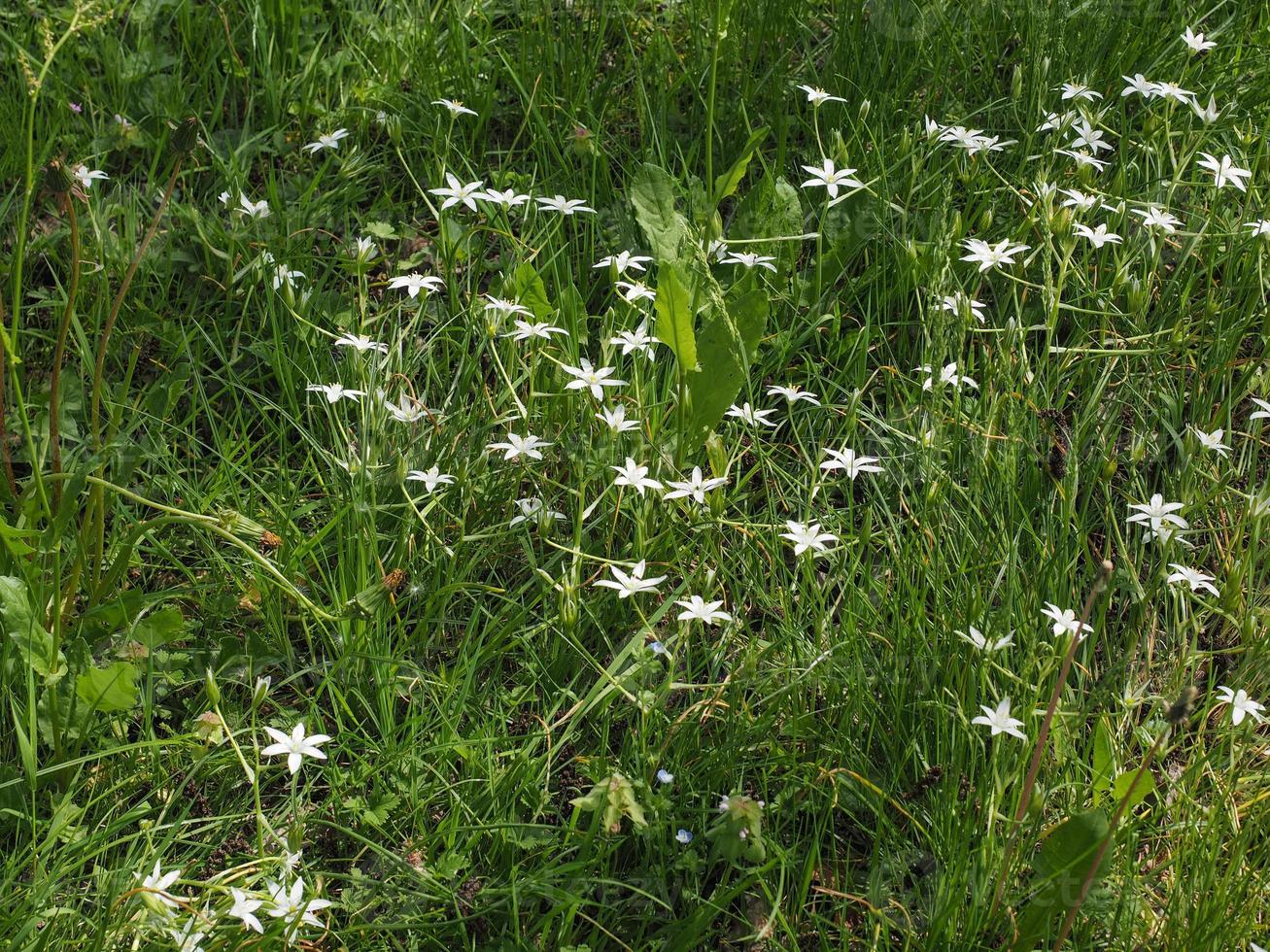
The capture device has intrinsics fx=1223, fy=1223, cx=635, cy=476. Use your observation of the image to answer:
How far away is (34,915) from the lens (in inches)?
65.8

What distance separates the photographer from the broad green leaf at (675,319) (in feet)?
7.76

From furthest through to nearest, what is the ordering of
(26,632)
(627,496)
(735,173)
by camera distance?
(735,173)
(627,496)
(26,632)

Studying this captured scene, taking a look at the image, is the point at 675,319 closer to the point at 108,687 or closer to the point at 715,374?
the point at 715,374

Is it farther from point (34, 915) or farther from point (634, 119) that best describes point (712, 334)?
point (34, 915)

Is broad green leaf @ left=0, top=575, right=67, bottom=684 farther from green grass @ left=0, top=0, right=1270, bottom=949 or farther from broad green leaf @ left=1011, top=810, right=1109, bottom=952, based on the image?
broad green leaf @ left=1011, top=810, right=1109, bottom=952

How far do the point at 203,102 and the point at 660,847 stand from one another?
2.49 m

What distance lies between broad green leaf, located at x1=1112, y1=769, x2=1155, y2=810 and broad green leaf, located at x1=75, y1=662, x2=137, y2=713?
151 centimetres

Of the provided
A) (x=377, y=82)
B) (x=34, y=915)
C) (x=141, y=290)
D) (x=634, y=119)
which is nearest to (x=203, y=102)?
(x=377, y=82)

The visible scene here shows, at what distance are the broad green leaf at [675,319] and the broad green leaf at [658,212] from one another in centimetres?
26

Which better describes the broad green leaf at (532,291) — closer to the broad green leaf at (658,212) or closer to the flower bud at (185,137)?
the broad green leaf at (658,212)

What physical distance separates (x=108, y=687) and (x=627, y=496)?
95 centimetres

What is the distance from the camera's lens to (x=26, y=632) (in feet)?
6.30

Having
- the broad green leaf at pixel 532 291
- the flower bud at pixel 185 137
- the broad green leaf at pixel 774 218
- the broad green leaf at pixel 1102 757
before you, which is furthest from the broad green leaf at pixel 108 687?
the broad green leaf at pixel 774 218

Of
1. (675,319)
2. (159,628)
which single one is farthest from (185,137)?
(675,319)
